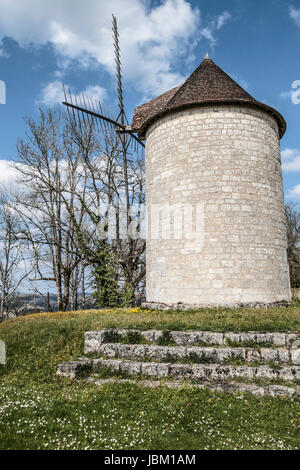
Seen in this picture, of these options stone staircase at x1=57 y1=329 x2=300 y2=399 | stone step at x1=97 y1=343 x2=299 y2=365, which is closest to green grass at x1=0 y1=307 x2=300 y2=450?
stone staircase at x1=57 y1=329 x2=300 y2=399

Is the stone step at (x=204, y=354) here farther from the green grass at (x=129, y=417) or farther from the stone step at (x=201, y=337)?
the green grass at (x=129, y=417)

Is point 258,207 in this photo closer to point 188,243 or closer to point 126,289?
point 188,243

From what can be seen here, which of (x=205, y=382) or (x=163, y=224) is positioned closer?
(x=205, y=382)

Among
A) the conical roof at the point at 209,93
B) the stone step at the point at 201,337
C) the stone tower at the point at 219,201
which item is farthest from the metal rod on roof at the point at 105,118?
the stone step at the point at 201,337

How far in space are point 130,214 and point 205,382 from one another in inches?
615

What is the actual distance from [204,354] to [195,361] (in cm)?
25

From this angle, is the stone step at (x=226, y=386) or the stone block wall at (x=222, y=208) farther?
the stone block wall at (x=222, y=208)

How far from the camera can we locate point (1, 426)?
4.34 m

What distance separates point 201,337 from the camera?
24.0 feet

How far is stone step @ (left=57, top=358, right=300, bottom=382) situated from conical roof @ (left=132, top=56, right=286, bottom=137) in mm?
8687

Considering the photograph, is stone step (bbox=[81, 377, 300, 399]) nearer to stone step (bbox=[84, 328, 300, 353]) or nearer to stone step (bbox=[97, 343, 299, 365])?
stone step (bbox=[97, 343, 299, 365])

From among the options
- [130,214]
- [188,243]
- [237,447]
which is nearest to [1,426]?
[237,447]

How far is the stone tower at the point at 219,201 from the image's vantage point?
1076 cm

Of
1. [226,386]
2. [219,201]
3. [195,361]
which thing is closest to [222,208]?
[219,201]
